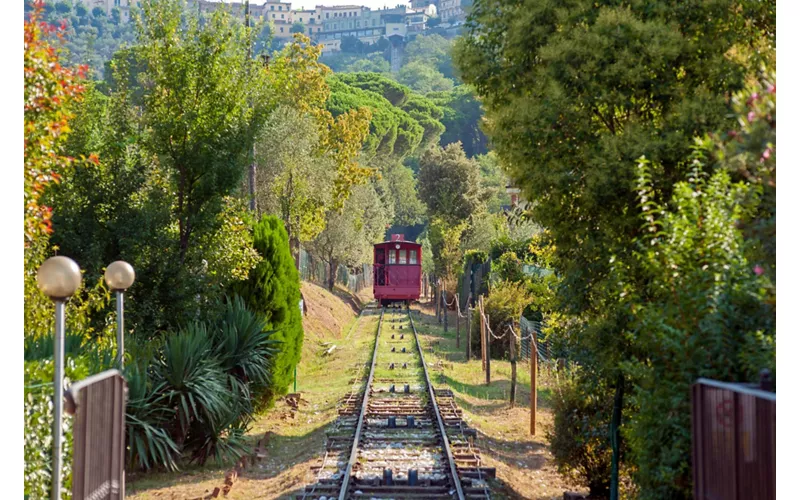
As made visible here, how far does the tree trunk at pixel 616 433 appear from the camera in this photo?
855cm

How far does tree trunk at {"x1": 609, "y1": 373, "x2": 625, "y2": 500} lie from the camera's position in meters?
8.55

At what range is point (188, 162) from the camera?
41.5ft

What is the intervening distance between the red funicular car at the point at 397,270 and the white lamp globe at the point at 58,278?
116 feet

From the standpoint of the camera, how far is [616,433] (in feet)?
28.4

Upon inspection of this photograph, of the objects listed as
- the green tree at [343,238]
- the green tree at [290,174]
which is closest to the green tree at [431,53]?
the green tree at [343,238]

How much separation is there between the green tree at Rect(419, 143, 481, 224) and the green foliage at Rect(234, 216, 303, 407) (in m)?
31.6

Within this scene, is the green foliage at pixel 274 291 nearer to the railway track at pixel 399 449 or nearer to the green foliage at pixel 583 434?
the railway track at pixel 399 449

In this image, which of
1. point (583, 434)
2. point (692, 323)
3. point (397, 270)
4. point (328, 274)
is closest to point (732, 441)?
point (692, 323)

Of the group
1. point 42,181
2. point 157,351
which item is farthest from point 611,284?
point 157,351

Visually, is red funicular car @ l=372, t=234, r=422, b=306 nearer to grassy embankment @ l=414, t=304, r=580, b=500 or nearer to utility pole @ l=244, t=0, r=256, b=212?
utility pole @ l=244, t=0, r=256, b=212

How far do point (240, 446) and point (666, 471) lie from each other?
725 cm

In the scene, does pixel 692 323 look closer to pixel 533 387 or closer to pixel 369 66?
pixel 533 387

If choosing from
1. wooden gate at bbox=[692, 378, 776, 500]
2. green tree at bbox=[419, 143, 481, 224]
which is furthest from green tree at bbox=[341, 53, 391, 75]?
wooden gate at bbox=[692, 378, 776, 500]

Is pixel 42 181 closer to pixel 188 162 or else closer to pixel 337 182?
pixel 188 162
